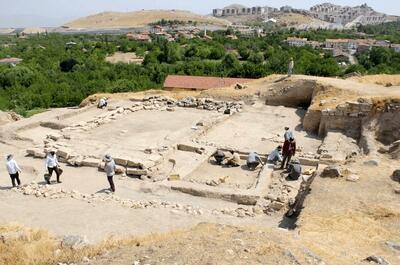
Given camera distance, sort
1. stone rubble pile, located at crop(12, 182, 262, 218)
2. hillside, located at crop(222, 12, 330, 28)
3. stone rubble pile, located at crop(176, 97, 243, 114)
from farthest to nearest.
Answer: hillside, located at crop(222, 12, 330, 28) → stone rubble pile, located at crop(176, 97, 243, 114) → stone rubble pile, located at crop(12, 182, 262, 218)

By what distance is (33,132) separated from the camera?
16.4 m

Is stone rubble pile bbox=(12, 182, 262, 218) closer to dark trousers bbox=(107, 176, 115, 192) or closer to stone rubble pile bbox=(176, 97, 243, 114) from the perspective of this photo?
dark trousers bbox=(107, 176, 115, 192)

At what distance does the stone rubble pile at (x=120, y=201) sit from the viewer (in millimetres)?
9383

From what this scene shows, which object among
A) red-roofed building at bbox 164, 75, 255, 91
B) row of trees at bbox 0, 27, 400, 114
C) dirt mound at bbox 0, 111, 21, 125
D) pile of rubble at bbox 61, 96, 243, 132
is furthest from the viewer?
row of trees at bbox 0, 27, 400, 114

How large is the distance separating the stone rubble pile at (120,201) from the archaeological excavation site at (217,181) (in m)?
0.04

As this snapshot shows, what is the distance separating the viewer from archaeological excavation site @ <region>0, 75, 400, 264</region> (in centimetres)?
647

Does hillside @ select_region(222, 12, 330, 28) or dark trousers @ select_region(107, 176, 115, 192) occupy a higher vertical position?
dark trousers @ select_region(107, 176, 115, 192)

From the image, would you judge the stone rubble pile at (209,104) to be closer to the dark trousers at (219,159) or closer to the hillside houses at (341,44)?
the dark trousers at (219,159)

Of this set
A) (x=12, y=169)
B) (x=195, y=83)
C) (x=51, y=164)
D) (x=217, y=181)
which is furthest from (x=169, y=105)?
(x=195, y=83)

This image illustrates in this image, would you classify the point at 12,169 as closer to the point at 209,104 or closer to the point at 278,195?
the point at 278,195

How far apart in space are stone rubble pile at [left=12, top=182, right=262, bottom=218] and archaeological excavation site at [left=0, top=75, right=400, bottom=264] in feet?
0.14

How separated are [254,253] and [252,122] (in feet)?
37.6

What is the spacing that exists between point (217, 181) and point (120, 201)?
8.94ft

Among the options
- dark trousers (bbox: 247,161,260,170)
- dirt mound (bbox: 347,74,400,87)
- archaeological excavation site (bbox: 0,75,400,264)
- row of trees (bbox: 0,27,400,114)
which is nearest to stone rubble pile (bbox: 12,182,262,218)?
archaeological excavation site (bbox: 0,75,400,264)
